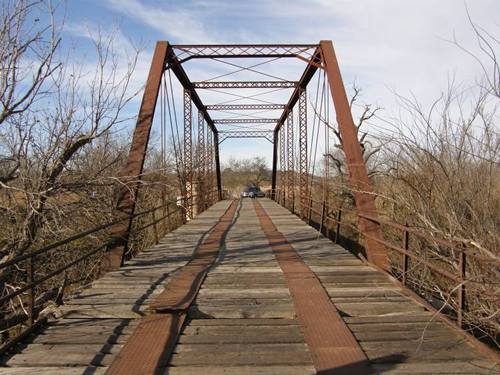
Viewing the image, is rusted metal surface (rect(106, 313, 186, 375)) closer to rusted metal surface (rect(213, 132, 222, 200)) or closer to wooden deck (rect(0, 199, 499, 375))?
wooden deck (rect(0, 199, 499, 375))

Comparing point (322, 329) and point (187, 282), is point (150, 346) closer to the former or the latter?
point (322, 329)

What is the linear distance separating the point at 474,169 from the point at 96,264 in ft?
25.9

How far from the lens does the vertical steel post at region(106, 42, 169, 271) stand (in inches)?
284

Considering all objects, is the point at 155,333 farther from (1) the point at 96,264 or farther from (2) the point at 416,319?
(1) the point at 96,264

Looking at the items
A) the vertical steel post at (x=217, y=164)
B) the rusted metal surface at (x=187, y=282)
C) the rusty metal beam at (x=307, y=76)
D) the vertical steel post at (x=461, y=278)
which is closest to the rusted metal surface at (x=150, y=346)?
the rusted metal surface at (x=187, y=282)

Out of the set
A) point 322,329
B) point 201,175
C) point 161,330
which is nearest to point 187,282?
point 161,330

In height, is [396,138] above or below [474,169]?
above

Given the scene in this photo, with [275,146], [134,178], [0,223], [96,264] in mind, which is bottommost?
[96,264]

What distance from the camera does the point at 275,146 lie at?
3884 cm

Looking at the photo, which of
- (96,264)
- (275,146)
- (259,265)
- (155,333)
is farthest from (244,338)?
(275,146)

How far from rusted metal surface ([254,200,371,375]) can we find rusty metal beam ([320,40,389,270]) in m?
1.19

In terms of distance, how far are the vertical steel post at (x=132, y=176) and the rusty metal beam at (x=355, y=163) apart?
3.63 m

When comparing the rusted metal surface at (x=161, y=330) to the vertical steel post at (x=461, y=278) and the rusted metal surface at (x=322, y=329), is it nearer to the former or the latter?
the rusted metal surface at (x=322, y=329)

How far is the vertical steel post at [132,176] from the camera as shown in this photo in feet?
23.7
